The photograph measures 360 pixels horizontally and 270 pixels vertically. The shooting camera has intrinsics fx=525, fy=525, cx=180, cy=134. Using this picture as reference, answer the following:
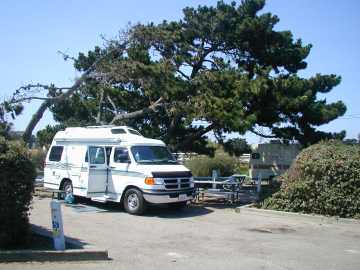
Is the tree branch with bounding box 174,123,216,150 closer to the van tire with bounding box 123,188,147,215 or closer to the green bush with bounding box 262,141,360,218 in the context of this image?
the green bush with bounding box 262,141,360,218

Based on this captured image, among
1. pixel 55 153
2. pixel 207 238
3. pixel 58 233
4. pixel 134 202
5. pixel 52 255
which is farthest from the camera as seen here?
pixel 55 153

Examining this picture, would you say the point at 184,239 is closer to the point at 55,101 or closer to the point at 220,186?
the point at 220,186

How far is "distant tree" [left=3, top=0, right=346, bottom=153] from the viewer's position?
2092 centimetres

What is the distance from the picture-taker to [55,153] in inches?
767

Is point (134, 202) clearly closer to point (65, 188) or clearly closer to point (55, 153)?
point (65, 188)

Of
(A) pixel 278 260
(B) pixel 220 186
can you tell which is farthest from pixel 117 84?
(A) pixel 278 260

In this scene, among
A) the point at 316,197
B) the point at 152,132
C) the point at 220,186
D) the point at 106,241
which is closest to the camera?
the point at 106,241

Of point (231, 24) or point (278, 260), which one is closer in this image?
point (278, 260)

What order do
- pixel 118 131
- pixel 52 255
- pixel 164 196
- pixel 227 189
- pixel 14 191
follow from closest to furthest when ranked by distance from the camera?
pixel 52 255, pixel 14 191, pixel 164 196, pixel 118 131, pixel 227 189

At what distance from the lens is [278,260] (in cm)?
1009

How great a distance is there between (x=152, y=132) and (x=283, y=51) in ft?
22.2

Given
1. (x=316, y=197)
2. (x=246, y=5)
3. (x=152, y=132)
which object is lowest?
(x=316, y=197)

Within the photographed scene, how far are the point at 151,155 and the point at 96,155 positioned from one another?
80.5 inches

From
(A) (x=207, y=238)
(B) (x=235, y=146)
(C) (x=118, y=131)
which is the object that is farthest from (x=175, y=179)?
(B) (x=235, y=146)
